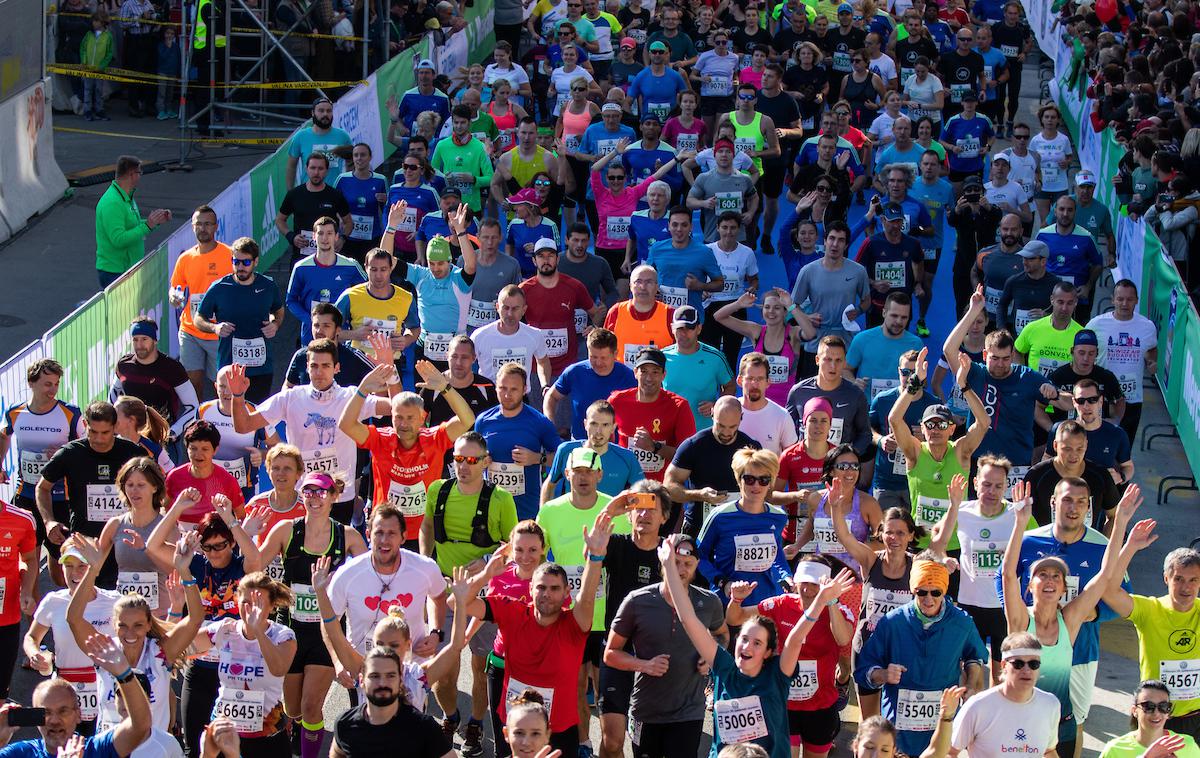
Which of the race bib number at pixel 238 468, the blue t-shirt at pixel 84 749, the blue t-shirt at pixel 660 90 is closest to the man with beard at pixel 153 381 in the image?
the race bib number at pixel 238 468

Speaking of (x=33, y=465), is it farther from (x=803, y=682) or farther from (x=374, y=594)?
(x=803, y=682)

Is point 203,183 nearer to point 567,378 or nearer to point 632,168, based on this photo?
point 632,168

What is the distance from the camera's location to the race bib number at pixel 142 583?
10.1 metres

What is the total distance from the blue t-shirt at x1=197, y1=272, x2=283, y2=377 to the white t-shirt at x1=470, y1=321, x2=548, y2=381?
68.8 inches

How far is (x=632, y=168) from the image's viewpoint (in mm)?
17953

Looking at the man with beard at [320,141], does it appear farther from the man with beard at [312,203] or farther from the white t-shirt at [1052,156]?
the white t-shirt at [1052,156]

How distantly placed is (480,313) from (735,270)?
2112 mm

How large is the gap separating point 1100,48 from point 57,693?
16759mm

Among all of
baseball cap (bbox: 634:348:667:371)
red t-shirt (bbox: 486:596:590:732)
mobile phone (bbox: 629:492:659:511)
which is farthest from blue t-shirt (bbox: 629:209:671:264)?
red t-shirt (bbox: 486:596:590:732)

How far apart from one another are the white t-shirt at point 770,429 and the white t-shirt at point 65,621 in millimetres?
4151

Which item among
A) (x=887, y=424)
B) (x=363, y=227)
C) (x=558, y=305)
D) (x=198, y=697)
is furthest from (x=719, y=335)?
(x=198, y=697)

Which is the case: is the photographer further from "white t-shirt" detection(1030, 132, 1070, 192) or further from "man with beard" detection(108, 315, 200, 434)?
"man with beard" detection(108, 315, 200, 434)

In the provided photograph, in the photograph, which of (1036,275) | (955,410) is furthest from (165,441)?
(1036,275)

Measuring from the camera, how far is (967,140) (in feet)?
64.0
